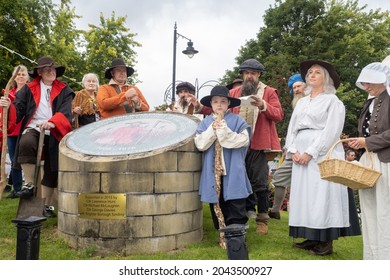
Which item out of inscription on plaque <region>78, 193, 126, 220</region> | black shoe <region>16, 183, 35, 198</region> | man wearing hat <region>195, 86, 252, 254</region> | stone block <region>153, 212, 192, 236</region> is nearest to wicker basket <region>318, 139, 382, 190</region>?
man wearing hat <region>195, 86, 252, 254</region>

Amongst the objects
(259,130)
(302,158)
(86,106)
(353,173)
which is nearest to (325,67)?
(302,158)

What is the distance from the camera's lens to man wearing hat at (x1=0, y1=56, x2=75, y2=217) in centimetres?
542

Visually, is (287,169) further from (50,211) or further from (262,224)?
(50,211)

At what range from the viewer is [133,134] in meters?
4.94

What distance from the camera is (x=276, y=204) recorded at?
674 cm

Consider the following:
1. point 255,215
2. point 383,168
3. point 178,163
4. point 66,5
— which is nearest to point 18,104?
point 178,163

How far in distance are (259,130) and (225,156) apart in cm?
98

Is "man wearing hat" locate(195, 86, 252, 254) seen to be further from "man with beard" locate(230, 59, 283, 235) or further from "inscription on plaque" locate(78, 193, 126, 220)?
"inscription on plaque" locate(78, 193, 126, 220)

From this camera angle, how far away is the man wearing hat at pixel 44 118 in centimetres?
A: 542

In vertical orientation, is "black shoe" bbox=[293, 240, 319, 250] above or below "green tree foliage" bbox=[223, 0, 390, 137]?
below

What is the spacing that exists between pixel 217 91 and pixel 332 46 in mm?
19401

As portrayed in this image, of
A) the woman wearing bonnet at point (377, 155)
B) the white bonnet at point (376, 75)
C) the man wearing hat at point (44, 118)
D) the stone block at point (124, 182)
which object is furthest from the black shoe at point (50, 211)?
the white bonnet at point (376, 75)

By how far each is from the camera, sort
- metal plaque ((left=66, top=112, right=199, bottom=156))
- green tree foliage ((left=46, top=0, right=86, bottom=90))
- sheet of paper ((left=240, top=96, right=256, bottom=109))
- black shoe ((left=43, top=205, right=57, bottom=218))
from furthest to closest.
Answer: green tree foliage ((left=46, top=0, right=86, bottom=90)), black shoe ((left=43, top=205, right=57, bottom=218)), sheet of paper ((left=240, top=96, right=256, bottom=109)), metal plaque ((left=66, top=112, right=199, bottom=156))

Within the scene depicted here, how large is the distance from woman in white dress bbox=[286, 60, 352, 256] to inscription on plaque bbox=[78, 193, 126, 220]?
6.01 ft
